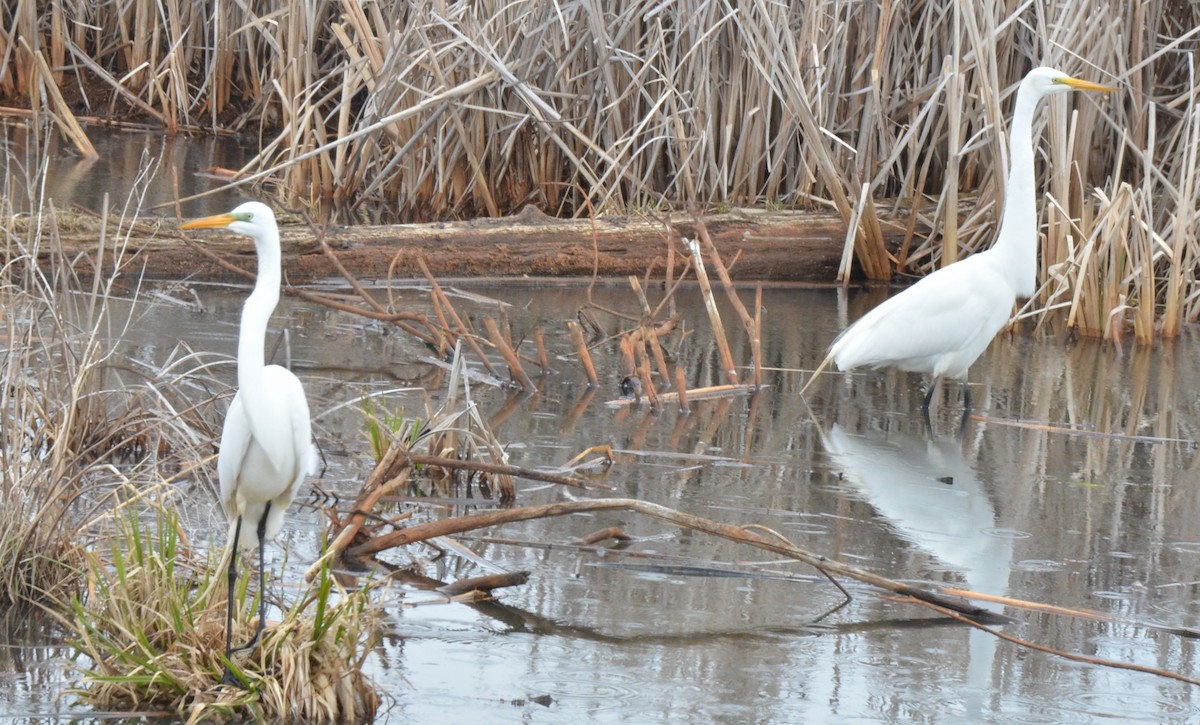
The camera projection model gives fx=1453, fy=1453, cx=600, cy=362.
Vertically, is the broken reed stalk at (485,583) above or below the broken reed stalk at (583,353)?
below

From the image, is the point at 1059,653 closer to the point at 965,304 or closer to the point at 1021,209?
the point at 965,304

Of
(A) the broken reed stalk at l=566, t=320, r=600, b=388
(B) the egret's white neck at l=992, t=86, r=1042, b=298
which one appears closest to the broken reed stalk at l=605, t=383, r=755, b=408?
(A) the broken reed stalk at l=566, t=320, r=600, b=388

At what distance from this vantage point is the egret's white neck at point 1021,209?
659cm

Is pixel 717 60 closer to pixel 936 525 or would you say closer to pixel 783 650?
pixel 936 525

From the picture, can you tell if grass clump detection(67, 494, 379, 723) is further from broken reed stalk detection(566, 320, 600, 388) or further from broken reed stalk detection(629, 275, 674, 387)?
broken reed stalk detection(629, 275, 674, 387)

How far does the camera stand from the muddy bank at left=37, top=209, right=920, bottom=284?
7277mm

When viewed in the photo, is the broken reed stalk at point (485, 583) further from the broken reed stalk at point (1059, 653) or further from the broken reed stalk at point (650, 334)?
the broken reed stalk at point (650, 334)

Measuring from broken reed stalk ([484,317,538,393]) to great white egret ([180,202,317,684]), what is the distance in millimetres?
2565

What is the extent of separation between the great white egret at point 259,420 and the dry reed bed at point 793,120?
4957 mm

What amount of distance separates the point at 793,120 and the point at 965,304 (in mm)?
2636

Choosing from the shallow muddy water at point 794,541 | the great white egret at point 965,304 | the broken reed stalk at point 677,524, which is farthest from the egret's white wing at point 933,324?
the broken reed stalk at point 677,524

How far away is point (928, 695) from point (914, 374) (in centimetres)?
431

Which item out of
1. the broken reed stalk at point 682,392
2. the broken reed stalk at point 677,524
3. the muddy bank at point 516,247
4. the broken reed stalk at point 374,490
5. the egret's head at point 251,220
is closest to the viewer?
the egret's head at point 251,220

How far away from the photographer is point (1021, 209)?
6613 mm
